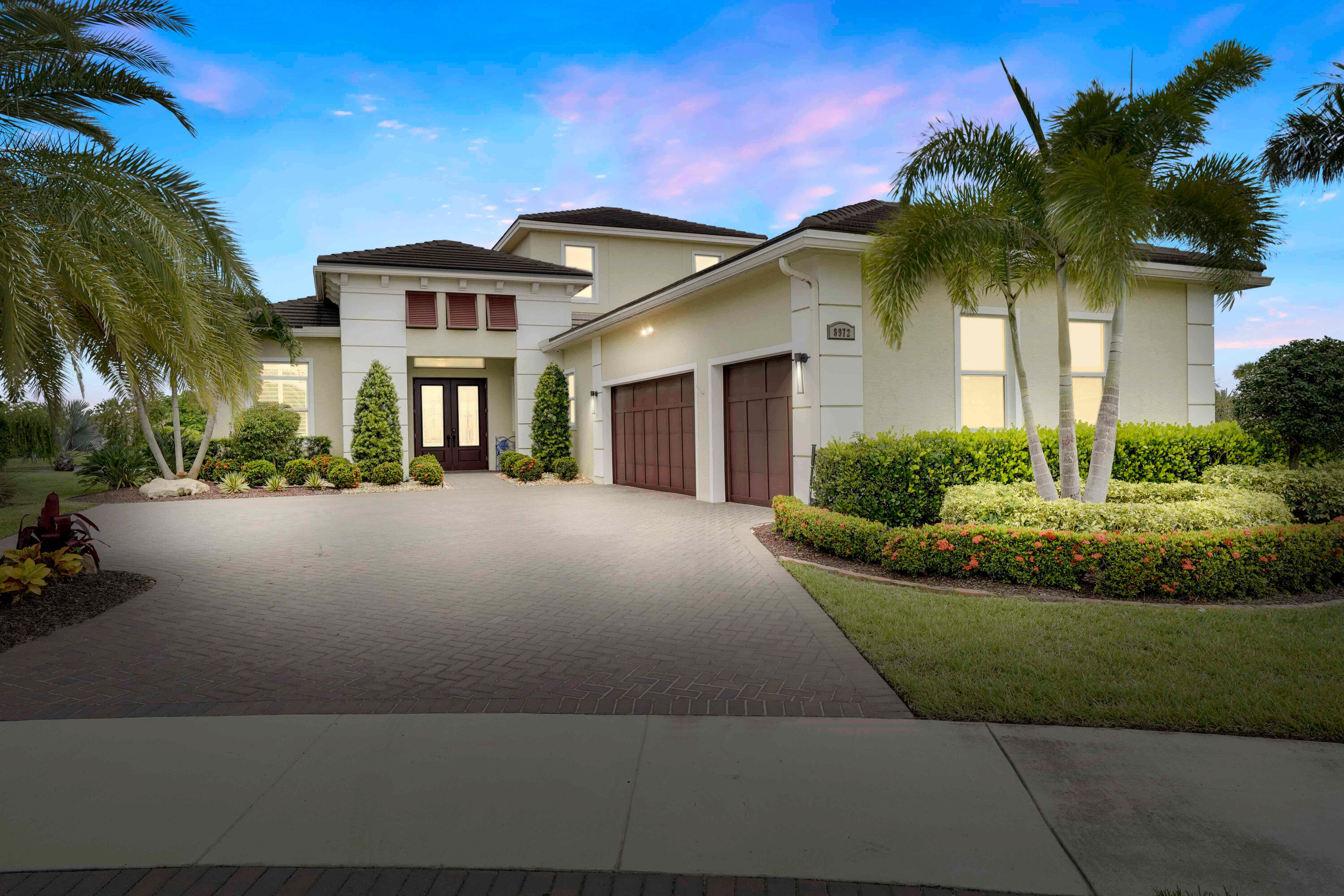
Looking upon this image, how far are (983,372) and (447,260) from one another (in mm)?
14538

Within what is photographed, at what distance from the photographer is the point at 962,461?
30.8 feet

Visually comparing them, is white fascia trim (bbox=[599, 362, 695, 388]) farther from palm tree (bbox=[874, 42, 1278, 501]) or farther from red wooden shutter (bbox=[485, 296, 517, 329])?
palm tree (bbox=[874, 42, 1278, 501])

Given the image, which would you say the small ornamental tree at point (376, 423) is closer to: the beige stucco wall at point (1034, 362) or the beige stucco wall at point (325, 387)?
the beige stucco wall at point (325, 387)

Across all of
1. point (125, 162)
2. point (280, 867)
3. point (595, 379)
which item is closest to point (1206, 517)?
point (280, 867)

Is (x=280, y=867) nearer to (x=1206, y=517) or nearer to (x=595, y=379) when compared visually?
(x=1206, y=517)

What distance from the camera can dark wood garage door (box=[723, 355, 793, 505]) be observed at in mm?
11969

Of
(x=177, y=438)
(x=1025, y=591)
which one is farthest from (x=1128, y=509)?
(x=177, y=438)

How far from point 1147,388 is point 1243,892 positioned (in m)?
12.8

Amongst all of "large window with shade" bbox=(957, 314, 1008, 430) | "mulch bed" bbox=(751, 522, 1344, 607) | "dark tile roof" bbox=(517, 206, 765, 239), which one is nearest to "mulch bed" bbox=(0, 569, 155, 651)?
"mulch bed" bbox=(751, 522, 1344, 607)

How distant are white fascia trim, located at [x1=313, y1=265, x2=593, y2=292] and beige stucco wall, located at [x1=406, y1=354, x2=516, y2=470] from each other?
324cm

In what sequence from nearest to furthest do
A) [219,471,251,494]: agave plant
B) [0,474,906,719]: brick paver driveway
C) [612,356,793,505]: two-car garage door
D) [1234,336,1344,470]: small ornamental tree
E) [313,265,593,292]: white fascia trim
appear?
[0,474,906,719]: brick paver driveway → [1234,336,1344,470]: small ornamental tree → [612,356,793,505]: two-car garage door → [219,471,251,494]: agave plant → [313,265,593,292]: white fascia trim

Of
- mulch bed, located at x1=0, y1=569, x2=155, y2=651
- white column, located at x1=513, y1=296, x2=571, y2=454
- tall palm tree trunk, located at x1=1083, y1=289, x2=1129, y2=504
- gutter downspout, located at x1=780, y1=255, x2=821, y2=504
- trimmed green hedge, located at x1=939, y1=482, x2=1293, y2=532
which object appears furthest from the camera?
white column, located at x1=513, y1=296, x2=571, y2=454

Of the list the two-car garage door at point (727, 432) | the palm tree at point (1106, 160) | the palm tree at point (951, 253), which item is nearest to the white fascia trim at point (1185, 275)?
the palm tree at point (1106, 160)

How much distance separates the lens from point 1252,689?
13.4 ft
